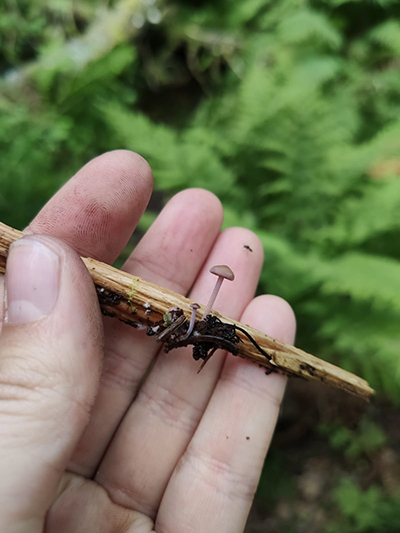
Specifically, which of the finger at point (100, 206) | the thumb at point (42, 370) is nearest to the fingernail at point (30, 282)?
the thumb at point (42, 370)

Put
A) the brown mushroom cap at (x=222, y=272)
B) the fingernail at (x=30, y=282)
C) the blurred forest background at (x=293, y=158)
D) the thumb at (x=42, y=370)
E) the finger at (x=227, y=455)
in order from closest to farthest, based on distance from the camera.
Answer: the thumb at (x=42, y=370) < the fingernail at (x=30, y=282) < the brown mushroom cap at (x=222, y=272) < the finger at (x=227, y=455) < the blurred forest background at (x=293, y=158)

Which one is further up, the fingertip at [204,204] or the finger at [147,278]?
the fingertip at [204,204]

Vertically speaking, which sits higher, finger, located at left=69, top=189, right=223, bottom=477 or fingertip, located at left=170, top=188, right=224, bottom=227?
fingertip, located at left=170, top=188, right=224, bottom=227

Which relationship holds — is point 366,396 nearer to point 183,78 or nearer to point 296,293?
point 296,293

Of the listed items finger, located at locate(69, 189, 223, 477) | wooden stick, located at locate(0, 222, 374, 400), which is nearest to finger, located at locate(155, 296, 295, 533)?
wooden stick, located at locate(0, 222, 374, 400)

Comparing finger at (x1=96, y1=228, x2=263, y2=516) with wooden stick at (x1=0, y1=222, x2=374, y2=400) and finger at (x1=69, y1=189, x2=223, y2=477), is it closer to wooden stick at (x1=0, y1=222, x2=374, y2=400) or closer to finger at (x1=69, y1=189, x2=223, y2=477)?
finger at (x1=69, y1=189, x2=223, y2=477)

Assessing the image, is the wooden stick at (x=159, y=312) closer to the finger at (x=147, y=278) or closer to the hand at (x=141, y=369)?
the hand at (x=141, y=369)

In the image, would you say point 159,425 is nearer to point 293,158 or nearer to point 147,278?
point 147,278
